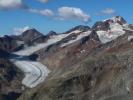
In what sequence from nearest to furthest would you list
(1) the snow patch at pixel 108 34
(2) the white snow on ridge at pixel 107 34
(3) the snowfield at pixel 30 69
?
(3) the snowfield at pixel 30 69 → (2) the white snow on ridge at pixel 107 34 → (1) the snow patch at pixel 108 34

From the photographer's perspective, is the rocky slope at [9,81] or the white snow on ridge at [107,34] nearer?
the rocky slope at [9,81]

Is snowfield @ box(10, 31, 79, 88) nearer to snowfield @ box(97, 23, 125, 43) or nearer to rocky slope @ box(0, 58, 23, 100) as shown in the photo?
rocky slope @ box(0, 58, 23, 100)

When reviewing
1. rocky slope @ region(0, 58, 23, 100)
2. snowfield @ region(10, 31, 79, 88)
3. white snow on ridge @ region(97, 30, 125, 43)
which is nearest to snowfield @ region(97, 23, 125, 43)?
white snow on ridge @ region(97, 30, 125, 43)

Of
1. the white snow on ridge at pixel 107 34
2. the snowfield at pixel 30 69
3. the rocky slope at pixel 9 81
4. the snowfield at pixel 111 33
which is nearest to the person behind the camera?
the rocky slope at pixel 9 81

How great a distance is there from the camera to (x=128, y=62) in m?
71.1

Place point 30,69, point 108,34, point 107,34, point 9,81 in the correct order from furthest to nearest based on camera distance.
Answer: point 107,34 < point 108,34 < point 30,69 < point 9,81

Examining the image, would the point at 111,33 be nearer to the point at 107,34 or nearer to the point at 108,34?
the point at 108,34

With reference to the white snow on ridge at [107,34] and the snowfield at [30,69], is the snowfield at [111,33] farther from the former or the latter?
the snowfield at [30,69]

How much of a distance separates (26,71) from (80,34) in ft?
153

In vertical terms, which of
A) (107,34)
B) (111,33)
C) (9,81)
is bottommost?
(9,81)

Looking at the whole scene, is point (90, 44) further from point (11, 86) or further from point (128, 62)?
point (128, 62)

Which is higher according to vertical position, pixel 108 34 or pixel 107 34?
pixel 107 34

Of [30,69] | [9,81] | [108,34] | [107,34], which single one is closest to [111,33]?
[108,34]

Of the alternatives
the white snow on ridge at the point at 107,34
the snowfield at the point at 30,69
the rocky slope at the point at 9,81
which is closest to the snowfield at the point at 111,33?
the white snow on ridge at the point at 107,34
